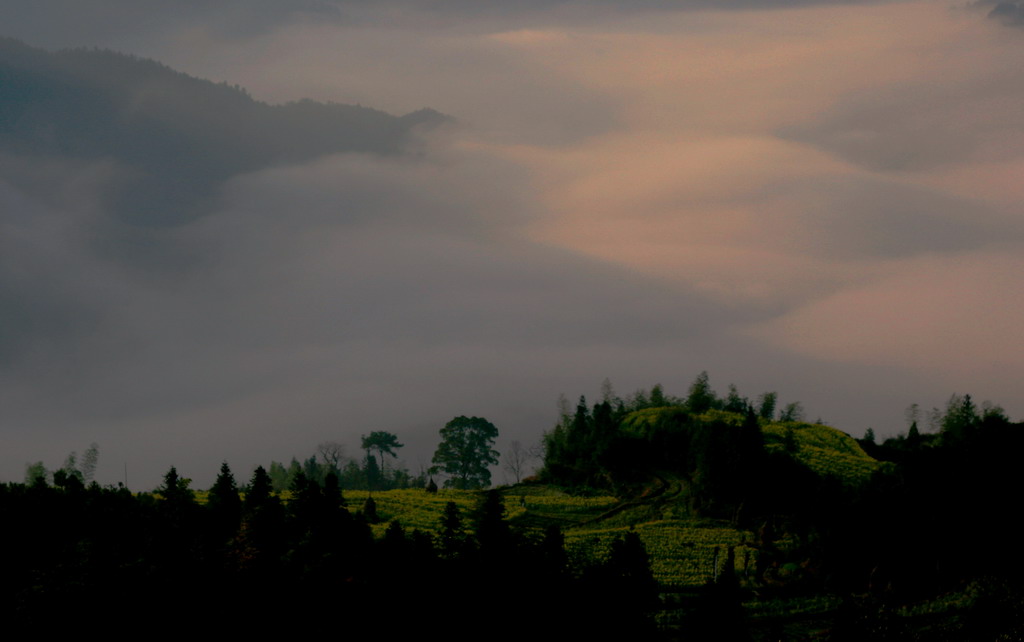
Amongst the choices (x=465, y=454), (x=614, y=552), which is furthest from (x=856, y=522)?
(x=465, y=454)

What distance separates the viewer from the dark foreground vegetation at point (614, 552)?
6275 centimetres

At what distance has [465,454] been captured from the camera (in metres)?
197

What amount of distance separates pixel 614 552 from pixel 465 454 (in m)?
129

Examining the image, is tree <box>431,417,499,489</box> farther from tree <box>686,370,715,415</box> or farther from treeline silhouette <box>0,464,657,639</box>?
treeline silhouette <box>0,464,657,639</box>

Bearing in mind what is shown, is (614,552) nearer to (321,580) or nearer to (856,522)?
(321,580)

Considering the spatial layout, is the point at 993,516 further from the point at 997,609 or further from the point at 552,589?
the point at 552,589

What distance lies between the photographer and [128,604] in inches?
2450

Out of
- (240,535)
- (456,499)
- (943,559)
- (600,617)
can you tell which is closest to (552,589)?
(600,617)

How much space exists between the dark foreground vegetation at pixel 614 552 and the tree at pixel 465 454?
54.2m

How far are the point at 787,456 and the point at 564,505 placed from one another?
3009 centimetres

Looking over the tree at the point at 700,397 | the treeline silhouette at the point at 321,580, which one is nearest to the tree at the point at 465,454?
the tree at the point at 700,397

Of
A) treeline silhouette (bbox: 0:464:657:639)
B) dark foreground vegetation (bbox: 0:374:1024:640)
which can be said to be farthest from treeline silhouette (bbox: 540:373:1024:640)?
treeline silhouette (bbox: 0:464:657:639)

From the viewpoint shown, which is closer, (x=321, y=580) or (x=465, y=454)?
(x=321, y=580)

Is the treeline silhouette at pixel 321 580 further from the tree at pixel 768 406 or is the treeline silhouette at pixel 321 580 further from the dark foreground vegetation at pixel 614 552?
the tree at pixel 768 406
